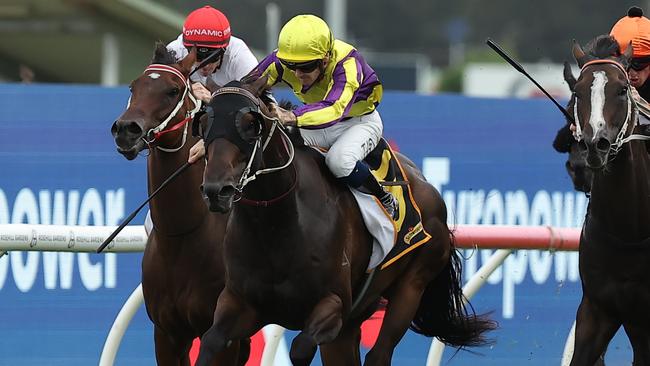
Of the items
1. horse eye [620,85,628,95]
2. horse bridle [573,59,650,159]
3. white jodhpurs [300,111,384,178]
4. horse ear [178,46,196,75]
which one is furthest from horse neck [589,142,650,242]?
horse ear [178,46,196,75]

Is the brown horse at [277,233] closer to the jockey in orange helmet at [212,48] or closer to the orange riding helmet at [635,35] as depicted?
the jockey in orange helmet at [212,48]

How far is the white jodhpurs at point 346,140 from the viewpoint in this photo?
5.85 metres

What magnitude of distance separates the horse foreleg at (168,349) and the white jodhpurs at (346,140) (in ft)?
3.35

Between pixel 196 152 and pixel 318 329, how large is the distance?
36.4 inches

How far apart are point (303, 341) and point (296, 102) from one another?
292cm

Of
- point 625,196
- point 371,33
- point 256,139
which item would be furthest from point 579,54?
point 371,33

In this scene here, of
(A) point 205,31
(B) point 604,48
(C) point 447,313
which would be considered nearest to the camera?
(B) point 604,48

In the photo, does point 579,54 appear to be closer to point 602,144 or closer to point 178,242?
point 602,144

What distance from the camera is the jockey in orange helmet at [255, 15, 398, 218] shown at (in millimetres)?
5617

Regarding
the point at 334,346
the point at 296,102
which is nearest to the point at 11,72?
the point at 296,102

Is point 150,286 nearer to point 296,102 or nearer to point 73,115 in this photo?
point 73,115

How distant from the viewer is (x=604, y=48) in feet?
19.0

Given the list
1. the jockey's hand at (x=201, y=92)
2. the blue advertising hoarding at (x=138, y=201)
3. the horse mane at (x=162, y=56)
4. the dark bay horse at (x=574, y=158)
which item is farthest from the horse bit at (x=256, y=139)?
the dark bay horse at (x=574, y=158)

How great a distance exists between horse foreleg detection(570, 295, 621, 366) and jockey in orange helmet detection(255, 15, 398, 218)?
957 mm
